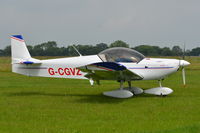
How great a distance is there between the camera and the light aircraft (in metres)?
9.61

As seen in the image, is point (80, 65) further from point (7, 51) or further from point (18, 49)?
point (7, 51)

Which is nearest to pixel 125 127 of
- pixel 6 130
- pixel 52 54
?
pixel 6 130

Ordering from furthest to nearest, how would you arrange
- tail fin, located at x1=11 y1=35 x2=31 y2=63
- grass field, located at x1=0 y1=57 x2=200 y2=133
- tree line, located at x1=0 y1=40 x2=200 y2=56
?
tree line, located at x1=0 y1=40 x2=200 y2=56 < tail fin, located at x1=11 y1=35 x2=31 y2=63 < grass field, located at x1=0 y1=57 x2=200 y2=133

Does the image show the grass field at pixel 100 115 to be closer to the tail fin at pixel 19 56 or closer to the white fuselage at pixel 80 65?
the white fuselage at pixel 80 65

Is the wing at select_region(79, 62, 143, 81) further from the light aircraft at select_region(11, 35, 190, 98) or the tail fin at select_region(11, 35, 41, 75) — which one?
the tail fin at select_region(11, 35, 41, 75)

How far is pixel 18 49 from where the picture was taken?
12289mm

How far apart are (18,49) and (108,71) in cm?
460

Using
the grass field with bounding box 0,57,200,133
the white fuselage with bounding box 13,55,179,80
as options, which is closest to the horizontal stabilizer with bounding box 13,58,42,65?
the white fuselage with bounding box 13,55,179,80

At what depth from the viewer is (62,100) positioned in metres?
10.2

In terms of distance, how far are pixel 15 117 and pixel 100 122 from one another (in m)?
2.14

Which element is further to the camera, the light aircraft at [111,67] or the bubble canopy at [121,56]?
the bubble canopy at [121,56]

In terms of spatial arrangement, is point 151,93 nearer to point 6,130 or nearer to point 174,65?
point 174,65

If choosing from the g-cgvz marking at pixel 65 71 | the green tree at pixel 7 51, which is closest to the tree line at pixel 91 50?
the green tree at pixel 7 51

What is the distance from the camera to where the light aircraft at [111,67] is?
9.61 metres
